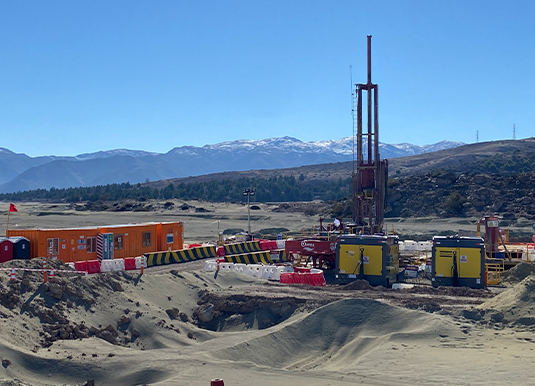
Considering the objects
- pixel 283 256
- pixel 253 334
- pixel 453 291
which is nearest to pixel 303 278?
pixel 453 291

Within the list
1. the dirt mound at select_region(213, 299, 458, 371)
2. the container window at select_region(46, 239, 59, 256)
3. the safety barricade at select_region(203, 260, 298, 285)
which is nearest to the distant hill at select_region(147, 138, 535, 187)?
the safety barricade at select_region(203, 260, 298, 285)

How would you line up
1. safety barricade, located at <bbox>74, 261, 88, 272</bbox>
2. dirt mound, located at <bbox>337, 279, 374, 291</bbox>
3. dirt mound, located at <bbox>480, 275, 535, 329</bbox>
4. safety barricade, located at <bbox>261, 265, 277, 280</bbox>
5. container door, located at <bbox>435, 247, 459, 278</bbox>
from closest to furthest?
dirt mound, located at <bbox>480, 275, 535, 329</bbox> → dirt mound, located at <bbox>337, 279, 374, 291</bbox> → container door, located at <bbox>435, 247, 459, 278</bbox> → safety barricade, located at <bbox>74, 261, 88, 272</bbox> → safety barricade, located at <bbox>261, 265, 277, 280</bbox>

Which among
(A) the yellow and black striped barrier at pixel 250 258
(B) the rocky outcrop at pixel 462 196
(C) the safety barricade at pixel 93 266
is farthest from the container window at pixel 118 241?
(B) the rocky outcrop at pixel 462 196

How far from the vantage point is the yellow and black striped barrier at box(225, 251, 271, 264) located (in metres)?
29.3

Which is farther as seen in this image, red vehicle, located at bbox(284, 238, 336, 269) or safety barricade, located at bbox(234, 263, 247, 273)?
red vehicle, located at bbox(284, 238, 336, 269)

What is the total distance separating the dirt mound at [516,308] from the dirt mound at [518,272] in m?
9.09

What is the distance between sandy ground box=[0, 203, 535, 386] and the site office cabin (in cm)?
635

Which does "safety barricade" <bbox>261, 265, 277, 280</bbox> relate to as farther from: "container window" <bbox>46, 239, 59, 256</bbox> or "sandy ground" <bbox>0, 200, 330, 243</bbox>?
"sandy ground" <bbox>0, 200, 330, 243</bbox>

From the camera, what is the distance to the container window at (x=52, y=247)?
86.0ft

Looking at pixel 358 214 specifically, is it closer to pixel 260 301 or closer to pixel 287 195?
pixel 260 301

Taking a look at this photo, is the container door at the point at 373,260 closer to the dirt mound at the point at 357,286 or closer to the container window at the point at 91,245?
the dirt mound at the point at 357,286

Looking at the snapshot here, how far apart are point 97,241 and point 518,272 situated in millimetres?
18238

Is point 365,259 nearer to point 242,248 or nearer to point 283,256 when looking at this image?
point 283,256

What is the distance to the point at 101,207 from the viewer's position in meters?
82.9
